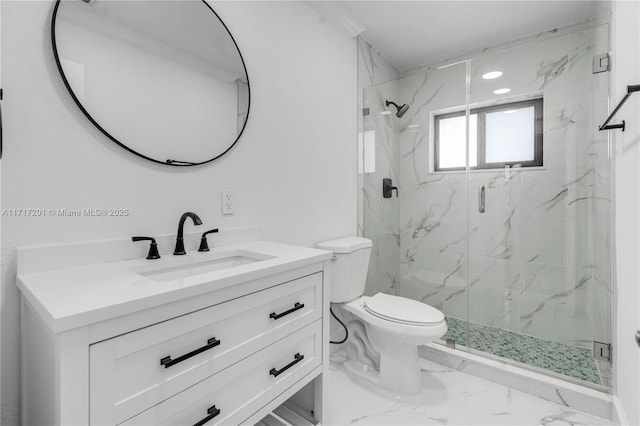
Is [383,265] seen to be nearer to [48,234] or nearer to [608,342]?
[608,342]

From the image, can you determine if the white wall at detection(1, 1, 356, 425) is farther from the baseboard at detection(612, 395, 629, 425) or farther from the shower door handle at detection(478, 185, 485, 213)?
the baseboard at detection(612, 395, 629, 425)

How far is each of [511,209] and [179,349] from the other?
2.20m

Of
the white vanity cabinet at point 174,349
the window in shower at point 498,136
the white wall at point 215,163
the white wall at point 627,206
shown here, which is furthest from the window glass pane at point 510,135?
the white vanity cabinet at point 174,349

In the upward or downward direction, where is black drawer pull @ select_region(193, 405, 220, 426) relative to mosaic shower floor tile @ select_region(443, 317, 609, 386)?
upward

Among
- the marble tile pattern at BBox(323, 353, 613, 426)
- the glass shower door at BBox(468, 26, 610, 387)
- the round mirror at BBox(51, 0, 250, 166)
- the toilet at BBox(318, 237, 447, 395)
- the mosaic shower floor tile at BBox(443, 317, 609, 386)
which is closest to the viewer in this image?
the round mirror at BBox(51, 0, 250, 166)

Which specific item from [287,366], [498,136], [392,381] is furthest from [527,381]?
[498,136]

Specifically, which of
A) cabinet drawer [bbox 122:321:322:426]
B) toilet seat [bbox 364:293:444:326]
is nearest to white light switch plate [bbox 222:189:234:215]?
cabinet drawer [bbox 122:321:322:426]

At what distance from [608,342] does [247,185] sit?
207 cm

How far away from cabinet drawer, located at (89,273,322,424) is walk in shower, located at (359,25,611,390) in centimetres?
142

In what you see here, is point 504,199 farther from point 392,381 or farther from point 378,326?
point 392,381

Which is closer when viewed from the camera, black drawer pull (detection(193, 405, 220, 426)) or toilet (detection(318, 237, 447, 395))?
black drawer pull (detection(193, 405, 220, 426))

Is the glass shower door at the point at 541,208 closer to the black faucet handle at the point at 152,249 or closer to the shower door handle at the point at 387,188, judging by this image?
the shower door handle at the point at 387,188

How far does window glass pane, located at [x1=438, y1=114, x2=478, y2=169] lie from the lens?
7.35ft

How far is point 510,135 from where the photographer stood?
218 centimetres
